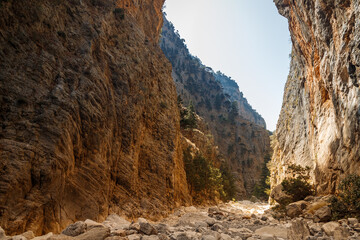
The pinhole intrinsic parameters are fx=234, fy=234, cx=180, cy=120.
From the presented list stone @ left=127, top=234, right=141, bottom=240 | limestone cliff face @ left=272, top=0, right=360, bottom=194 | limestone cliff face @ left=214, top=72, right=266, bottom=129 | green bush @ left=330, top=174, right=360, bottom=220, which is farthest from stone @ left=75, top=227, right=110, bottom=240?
limestone cliff face @ left=214, top=72, right=266, bottom=129

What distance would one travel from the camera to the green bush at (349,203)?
10.8 metres

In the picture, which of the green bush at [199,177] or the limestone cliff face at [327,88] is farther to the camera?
the green bush at [199,177]

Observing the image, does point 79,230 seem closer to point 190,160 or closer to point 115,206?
point 115,206

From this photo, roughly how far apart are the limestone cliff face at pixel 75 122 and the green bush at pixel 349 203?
10781mm

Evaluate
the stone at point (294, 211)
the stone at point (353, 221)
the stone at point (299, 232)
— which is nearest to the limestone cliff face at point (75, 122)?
the stone at point (294, 211)

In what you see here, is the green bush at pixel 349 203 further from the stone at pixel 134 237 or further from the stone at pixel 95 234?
the stone at pixel 95 234

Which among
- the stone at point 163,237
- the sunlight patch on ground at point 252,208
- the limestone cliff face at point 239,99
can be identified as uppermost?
the limestone cliff face at point 239,99

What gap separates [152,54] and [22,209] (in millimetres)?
20347

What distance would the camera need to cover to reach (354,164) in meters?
13.3

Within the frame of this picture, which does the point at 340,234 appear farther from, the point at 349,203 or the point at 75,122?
the point at 75,122

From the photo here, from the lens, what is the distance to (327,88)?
18.7 m

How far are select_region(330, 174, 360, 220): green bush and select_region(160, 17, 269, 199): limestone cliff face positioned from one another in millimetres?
48253

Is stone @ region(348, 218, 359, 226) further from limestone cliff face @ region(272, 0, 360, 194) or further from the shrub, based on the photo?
the shrub

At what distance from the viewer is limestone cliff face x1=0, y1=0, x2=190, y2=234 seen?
941cm
